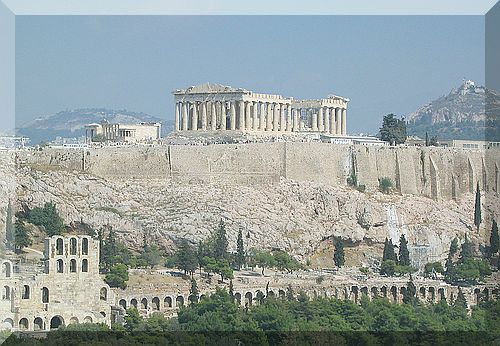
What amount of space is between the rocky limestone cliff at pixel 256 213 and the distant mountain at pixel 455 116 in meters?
30.1

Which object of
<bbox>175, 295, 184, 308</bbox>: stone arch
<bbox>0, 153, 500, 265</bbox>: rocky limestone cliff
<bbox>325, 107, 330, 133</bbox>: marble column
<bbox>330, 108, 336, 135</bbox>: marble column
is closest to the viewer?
<bbox>175, 295, 184, 308</bbox>: stone arch

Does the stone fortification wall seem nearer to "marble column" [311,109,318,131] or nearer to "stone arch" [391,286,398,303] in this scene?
"marble column" [311,109,318,131]

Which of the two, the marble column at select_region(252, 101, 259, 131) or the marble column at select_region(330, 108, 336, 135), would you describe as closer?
the marble column at select_region(252, 101, 259, 131)

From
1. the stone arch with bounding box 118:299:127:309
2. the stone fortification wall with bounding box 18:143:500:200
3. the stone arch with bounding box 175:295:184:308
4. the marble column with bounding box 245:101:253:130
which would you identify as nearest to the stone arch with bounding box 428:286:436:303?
the stone fortification wall with bounding box 18:143:500:200

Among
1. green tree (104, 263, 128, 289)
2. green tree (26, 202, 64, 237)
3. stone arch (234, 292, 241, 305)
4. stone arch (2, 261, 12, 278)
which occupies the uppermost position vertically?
green tree (26, 202, 64, 237)

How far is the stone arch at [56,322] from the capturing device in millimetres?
39888

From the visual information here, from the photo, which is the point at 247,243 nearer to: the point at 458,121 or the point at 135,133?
the point at 135,133

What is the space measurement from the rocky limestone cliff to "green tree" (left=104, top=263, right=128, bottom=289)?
3.84 metres

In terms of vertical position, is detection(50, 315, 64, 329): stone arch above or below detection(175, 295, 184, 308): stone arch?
below

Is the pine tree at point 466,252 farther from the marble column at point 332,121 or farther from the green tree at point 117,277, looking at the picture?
the green tree at point 117,277

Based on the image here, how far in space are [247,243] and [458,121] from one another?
5712 centimetres

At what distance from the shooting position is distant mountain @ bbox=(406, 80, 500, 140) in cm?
9306

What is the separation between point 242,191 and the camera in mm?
50688

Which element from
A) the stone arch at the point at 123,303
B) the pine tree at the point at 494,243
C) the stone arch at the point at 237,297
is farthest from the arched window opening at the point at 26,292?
the pine tree at the point at 494,243
